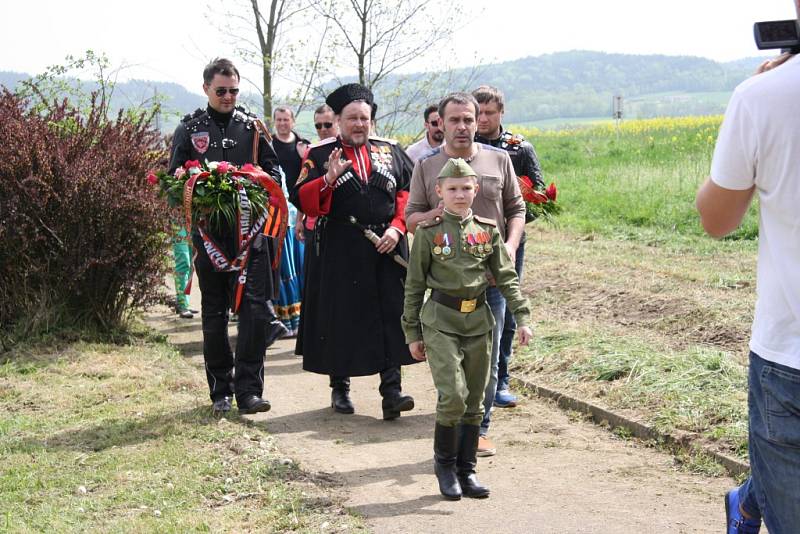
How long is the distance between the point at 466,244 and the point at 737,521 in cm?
208

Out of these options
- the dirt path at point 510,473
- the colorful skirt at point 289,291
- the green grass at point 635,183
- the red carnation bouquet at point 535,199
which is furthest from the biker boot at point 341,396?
the green grass at point 635,183

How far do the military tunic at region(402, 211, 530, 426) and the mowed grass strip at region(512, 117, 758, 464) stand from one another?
1574 mm

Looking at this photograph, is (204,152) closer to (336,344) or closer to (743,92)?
(336,344)

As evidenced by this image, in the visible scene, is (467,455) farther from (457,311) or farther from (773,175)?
(773,175)

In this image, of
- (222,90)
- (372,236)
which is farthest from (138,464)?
(222,90)

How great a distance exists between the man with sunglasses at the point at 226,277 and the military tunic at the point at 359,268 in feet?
1.36

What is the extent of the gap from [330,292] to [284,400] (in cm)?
120

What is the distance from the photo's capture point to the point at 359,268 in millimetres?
7402

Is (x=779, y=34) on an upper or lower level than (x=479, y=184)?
upper

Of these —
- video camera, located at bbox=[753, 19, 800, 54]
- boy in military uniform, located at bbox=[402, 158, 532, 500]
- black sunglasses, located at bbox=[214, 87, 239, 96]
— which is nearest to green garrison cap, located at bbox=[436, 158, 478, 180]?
boy in military uniform, located at bbox=[402, 158, 532, 500]

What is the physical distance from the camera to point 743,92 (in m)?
2.98

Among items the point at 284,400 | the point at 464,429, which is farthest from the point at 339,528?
the point at 284,400

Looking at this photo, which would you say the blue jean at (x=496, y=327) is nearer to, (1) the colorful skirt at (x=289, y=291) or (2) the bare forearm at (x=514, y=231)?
(2) the bare forearm at (x=514, y=231)

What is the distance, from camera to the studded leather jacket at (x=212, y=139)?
291 inches
